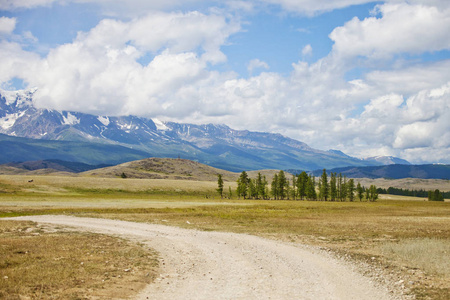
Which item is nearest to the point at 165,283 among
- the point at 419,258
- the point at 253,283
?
the point at 253,283

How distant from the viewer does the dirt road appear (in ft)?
48.2

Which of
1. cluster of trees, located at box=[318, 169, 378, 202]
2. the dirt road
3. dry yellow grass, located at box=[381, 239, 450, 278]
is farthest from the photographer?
cluster of trees, located at box=[318, 169, 378, 202]

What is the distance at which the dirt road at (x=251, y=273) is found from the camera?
578 inches

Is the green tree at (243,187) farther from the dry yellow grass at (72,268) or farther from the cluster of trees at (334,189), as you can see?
the dry yellow grass at (72,268)

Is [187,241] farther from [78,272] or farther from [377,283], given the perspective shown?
[377,283]

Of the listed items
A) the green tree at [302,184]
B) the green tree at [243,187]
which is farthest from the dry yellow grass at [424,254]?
the green tree at [302,184]

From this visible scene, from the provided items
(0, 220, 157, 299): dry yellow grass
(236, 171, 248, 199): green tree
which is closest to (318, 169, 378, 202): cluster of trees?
(236, 171, 248, 199): green tree

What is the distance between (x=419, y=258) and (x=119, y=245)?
20.5 m

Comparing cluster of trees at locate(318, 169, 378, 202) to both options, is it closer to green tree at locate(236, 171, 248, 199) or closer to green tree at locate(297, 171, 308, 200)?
green tree at locate(297, 171, 308, 200)

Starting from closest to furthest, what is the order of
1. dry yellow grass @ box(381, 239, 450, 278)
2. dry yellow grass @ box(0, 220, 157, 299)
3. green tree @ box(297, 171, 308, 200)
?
dry yellow grass @ box(0, 220, 157, 299) < dry yellow grass @ box(381, 239, 450, 278) < green tree @ box(297, 171, 308, 200)

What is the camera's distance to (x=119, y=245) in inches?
995

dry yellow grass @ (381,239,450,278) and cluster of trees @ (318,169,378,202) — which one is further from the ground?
dry yellow grass @ (381,239,450,278)

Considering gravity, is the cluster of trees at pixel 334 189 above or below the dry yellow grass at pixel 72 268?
below

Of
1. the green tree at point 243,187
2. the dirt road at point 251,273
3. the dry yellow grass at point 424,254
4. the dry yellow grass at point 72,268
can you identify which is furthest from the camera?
the green tree at point 243,187
